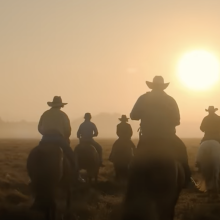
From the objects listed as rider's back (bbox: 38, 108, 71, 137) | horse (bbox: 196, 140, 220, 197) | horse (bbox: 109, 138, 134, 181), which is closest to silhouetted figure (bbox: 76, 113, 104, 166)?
horse (bbox: 109, 138, 134, 181)

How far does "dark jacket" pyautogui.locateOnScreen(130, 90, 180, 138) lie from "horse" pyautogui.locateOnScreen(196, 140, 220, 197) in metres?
5.75

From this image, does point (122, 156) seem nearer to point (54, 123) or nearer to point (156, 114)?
point (54, 123)

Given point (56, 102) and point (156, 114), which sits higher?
point (56, 102)

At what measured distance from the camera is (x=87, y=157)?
58.4ft

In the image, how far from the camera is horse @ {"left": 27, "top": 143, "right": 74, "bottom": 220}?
1034 centimetres

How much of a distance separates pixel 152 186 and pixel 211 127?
7195 mm

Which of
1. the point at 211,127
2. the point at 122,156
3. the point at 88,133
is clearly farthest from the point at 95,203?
the point at 122,156

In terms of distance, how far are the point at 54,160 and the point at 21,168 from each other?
1369 centimetres

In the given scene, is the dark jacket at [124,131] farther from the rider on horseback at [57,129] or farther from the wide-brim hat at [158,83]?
the wide-brim hat at [158,83]

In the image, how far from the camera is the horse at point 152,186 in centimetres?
764

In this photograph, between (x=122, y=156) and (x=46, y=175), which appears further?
(x=122, y=156)

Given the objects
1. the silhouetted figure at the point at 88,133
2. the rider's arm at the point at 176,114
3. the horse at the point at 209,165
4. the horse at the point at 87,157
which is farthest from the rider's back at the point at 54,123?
the silhouetted figure at the point at 88,133

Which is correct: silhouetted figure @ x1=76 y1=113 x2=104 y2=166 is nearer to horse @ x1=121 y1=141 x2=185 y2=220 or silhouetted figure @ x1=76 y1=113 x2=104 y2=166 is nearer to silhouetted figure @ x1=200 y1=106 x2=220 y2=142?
silhouetted figure @ x1=200 y1=106 x2=220 y2=142

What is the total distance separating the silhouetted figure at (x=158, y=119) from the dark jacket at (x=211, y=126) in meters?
5.85
